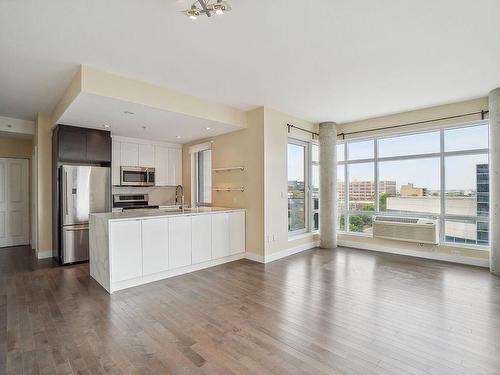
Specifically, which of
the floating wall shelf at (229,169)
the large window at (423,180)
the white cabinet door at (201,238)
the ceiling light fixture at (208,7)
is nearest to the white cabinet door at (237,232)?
the white cabinet door at (201,238)

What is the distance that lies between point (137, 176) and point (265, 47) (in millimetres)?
4636

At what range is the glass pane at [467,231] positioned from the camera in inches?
182

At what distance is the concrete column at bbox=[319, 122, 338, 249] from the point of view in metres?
6.03

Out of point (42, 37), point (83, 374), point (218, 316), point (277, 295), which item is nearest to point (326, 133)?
point (277, 295)

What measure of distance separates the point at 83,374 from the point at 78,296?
1.69 m

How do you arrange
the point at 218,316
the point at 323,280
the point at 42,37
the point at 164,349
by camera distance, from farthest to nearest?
the point at 323,280
the point at 218,316
the point at 42,37
the point at 164,349

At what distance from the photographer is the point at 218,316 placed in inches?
109

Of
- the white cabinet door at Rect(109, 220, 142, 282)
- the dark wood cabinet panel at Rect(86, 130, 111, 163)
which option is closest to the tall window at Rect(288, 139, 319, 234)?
the white cabinet door at Rect(109, 220, 142, 282)

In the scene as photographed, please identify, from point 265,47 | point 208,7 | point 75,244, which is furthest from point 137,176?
point 208,7

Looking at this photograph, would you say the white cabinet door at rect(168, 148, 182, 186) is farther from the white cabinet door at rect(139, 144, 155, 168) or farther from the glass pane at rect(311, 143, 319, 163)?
the glass pane at rect(311, 143, 319, 163)

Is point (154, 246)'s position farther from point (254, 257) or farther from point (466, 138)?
point (466, 138)

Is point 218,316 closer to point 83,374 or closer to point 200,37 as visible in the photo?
point 83,374

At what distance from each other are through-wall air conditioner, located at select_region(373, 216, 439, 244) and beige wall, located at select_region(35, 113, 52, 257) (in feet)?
22.1

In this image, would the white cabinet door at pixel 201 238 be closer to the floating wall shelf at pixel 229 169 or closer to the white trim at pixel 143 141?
the floating wall shelf at pixel 229 169
